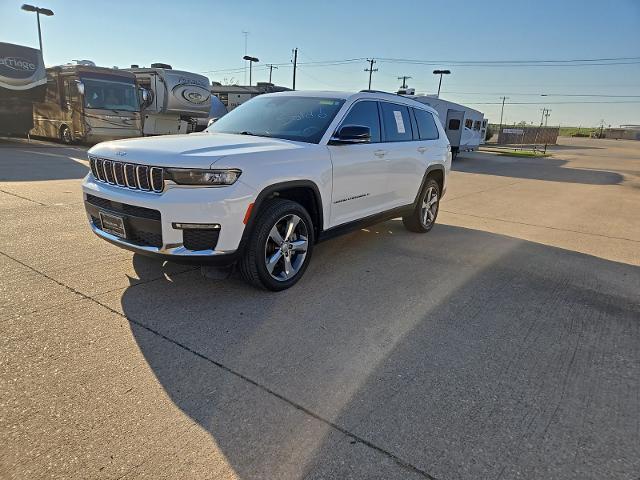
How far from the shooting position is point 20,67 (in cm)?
1522

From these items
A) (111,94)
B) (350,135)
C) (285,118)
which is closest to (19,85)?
(111,94)

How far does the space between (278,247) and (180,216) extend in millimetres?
1003

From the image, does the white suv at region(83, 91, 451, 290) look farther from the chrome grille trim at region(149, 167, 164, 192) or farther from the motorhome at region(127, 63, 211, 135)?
the motorhome at region(127, 63, 211, 135)

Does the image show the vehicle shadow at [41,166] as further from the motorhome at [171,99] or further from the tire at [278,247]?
the tire at [278,247]

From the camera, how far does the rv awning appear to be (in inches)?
585

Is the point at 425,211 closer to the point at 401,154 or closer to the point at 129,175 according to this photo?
the point at 401,154

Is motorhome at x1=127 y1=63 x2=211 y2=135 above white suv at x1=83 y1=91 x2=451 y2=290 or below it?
above

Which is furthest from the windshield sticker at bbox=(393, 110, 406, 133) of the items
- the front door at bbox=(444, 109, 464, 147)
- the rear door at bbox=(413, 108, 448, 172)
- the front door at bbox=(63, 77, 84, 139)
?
the front door at bbox=(444, 109, 464, 147)

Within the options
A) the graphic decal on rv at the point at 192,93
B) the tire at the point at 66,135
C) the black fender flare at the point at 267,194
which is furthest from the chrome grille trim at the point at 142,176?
the graphic decal on rv at the point at 192,93

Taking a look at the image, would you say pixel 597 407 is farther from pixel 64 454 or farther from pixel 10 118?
pixel 10 118

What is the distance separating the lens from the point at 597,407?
2.65m

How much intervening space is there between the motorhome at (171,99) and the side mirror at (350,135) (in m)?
15.6

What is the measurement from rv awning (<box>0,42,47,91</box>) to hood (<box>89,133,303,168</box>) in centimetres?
1471

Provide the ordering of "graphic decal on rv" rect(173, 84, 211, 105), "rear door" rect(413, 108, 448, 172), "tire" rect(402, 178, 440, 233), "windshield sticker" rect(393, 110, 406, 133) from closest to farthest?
"windshield sticker" rect(393, 110, 406, 133), "rear door" rect(413, 108, 448, 172), "tire" rect(402, 178, 440, 233), "graphic decal on rv" rect(173, 84, 211, 105)
